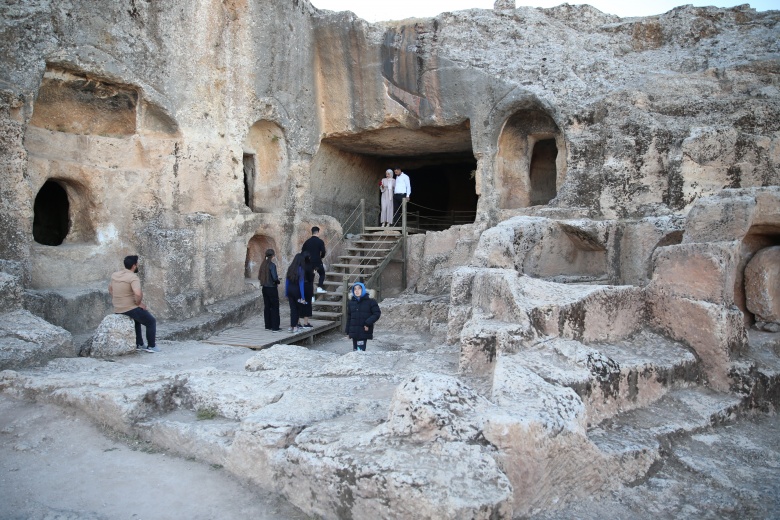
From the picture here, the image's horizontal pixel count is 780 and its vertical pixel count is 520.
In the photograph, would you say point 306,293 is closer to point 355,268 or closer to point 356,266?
point 356,266

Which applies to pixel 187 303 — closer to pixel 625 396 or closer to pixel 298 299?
pixel 298 299

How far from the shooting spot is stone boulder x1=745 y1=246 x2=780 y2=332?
592 cm

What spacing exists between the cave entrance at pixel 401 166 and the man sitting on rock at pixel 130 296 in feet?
18.0

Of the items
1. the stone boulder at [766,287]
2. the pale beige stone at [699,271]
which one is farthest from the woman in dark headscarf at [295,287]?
the stone boulder at [766,287]

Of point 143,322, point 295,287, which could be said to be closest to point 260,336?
point 295,287

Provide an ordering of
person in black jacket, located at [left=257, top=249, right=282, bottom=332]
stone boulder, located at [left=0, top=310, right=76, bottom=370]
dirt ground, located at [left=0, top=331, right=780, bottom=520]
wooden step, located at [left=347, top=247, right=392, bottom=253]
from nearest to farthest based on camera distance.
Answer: dirt ground, located at [left=0, top=331, right=780, bottom=520] → stone boulder, located at [left=0, top=310, right=76, bottom=370] → person in black jacket, located at [left=257, top=249, right=282, bottom=332] → wooden step, located at [left=347, top=247, right=392, bottom=253]

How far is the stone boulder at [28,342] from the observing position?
18.8 feet

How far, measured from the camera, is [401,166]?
14891 mm

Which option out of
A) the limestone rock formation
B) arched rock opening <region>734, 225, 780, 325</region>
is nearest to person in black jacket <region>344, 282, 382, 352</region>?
the limestone rock formation

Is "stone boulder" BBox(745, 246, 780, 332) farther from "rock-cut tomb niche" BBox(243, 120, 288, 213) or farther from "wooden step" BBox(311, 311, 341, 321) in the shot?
"rock-cut tomb niche" BBox(243, 120, 288, 213)

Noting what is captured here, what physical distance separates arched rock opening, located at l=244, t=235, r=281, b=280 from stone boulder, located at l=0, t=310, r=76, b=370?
185 inches

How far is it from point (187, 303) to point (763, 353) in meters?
7.05

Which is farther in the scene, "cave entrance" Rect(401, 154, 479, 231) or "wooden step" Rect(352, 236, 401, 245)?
"cave entrance" Rect(401, 154, 479, 231)

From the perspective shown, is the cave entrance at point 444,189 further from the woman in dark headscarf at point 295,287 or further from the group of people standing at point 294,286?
the woman in dark headscarf at point 295,287
